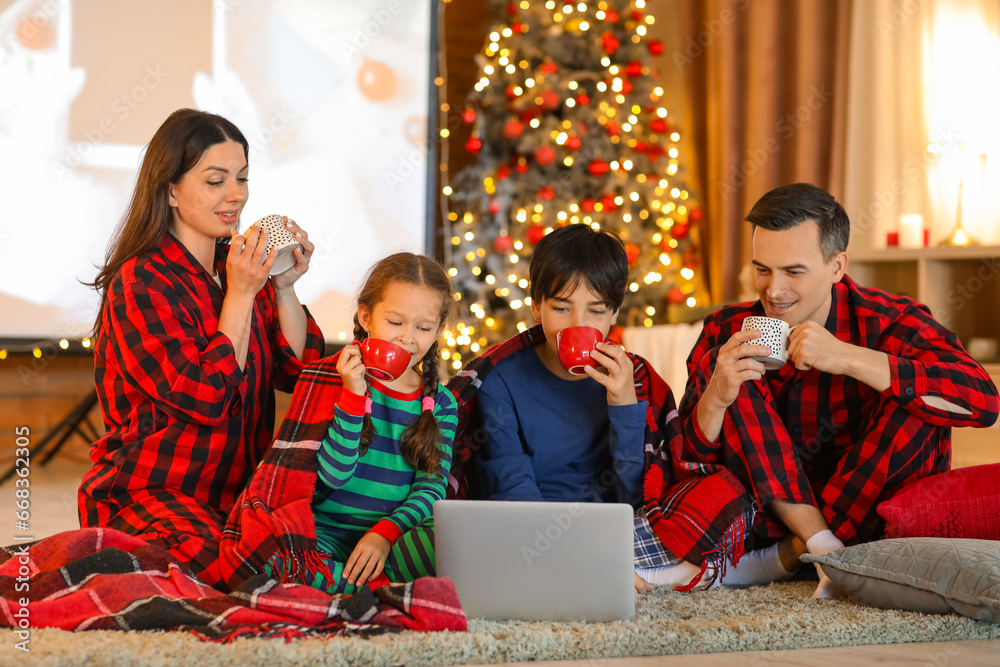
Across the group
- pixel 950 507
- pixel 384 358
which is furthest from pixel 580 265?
pixel 950 507

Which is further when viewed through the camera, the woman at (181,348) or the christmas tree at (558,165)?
the christmas tree at (558,165)

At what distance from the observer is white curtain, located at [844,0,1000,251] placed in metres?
3.95

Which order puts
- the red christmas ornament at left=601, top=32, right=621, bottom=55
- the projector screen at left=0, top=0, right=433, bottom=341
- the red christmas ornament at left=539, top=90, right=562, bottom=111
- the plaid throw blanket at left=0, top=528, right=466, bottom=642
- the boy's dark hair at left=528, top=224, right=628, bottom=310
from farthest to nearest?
the red christmas ornament at left=601, top=32, right=621, bottom=55
the red christmas ornament at left=539, top=90, right=562, bottom=111
the projector screen at left=0, top=0, right=433, bottom=341
the boy's dark hair at left=528, top=224, right=628, bottom=310
the plaid throw blanket at left=0, top=528, right=466, bottom=642

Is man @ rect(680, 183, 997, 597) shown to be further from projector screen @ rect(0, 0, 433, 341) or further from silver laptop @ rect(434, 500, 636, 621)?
projector screen @ rect(0, 0, 433, 341)

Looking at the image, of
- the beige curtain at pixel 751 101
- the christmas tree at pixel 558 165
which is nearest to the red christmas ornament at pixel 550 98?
the christmas tree at pixel 558 165

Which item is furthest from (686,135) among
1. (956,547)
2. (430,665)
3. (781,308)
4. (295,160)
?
(430,665)

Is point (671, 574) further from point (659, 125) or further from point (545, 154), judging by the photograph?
point (659, 125)

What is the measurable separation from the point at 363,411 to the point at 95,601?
1.83 feet

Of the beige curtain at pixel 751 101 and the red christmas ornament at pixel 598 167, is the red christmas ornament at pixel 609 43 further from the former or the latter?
the beige curtain at pixel 751 101

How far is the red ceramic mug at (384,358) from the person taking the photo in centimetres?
169

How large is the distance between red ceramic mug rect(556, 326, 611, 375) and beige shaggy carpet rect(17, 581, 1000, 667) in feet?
1.56

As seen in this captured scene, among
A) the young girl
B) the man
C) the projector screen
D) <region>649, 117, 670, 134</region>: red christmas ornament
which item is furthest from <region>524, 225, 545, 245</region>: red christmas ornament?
the young girl

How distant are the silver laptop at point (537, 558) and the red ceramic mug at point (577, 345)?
0.41 meters

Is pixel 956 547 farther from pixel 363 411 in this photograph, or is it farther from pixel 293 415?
pixel 293 415
